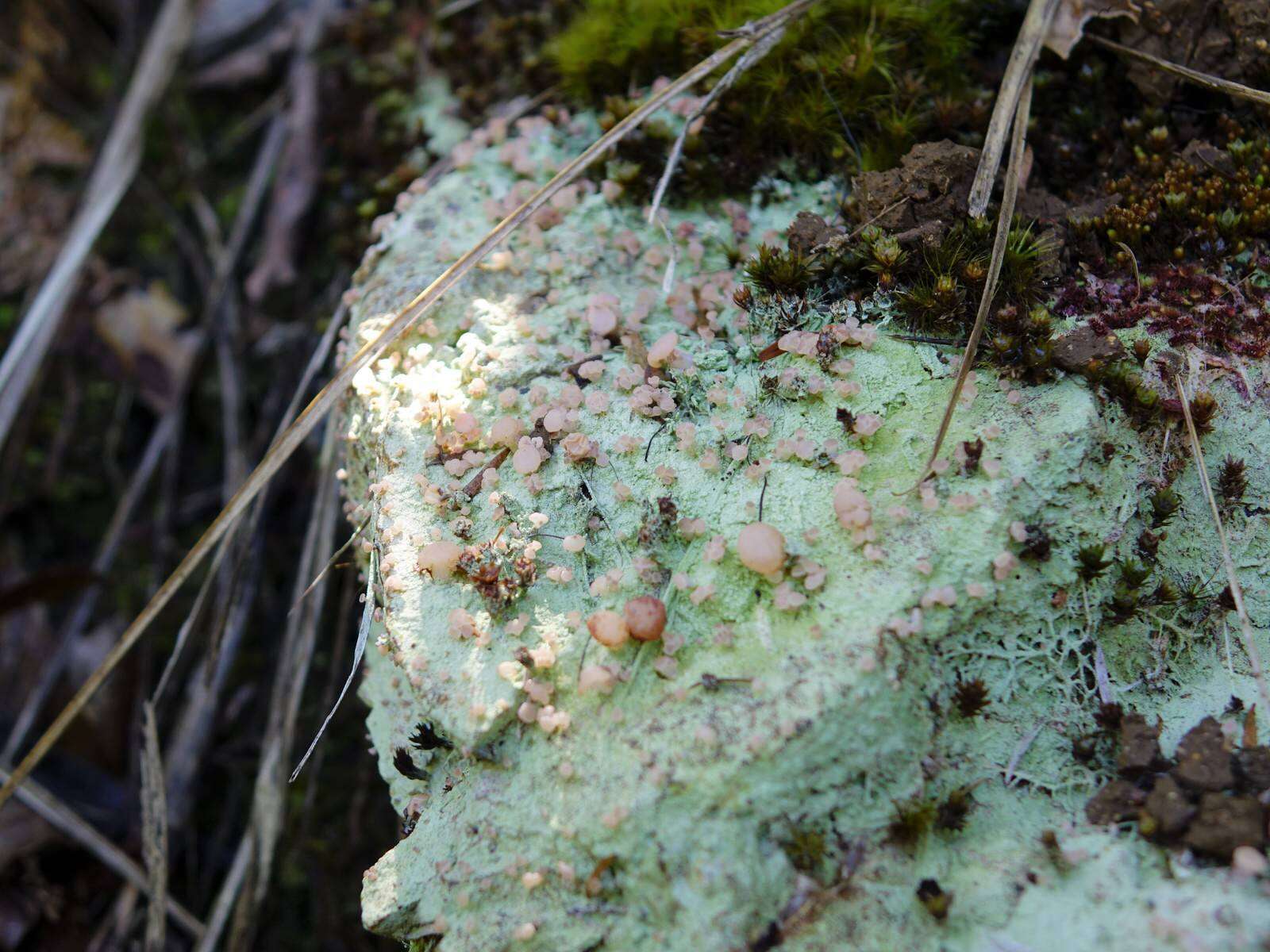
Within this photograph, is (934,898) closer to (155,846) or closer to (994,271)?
(994,271)

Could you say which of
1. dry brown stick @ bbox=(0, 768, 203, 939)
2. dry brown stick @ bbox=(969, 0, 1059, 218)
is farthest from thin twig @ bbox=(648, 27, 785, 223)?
dry brown stick @ bbox=(0, 768, 203, 939)

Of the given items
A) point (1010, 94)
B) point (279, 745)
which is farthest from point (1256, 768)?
point (279, 745)

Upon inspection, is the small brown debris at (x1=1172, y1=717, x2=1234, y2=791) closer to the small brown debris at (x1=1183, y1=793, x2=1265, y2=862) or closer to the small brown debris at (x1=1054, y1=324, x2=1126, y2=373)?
the small brown debris at (x1=1183, y1=793, x2=1265, y2=862)

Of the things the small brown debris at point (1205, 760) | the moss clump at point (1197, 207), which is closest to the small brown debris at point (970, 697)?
the small brown debris at point (1205, 760)

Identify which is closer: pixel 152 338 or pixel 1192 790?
pixel 1192 790

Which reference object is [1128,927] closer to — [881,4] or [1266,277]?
[1266,277]

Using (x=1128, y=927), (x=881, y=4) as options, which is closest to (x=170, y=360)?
(x=881, y=4)
